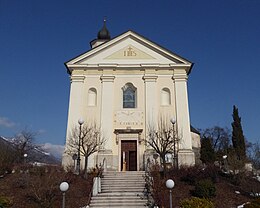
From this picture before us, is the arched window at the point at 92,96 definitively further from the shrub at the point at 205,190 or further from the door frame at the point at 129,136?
the shrub at the point at 205,190

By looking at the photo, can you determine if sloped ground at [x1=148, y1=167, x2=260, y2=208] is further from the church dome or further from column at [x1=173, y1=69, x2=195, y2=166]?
the church dome

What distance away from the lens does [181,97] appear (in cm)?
2655

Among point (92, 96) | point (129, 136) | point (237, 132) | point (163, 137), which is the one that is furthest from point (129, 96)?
point (237, 132)

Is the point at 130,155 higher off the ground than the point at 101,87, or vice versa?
the point at 101,87

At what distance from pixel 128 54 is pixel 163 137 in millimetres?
8493

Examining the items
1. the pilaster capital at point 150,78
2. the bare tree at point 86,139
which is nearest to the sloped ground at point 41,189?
the bare tree at point 86,139

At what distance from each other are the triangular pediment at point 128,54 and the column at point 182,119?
142 centimetres

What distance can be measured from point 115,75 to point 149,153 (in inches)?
298

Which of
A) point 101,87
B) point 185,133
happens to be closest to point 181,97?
point 185,133

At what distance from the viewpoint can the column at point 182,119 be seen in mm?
24391

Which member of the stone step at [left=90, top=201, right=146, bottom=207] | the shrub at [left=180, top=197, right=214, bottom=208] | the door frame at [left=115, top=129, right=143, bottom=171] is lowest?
the stone step at [left=90, top=201, right=146, bottom=207]

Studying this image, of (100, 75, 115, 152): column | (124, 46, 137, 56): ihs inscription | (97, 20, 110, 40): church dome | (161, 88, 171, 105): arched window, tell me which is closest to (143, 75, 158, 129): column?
(161, 88, 171, 105): arched window

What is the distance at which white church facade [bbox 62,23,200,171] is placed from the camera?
25297mm

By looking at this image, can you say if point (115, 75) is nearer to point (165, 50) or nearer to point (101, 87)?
point (101, 87)
